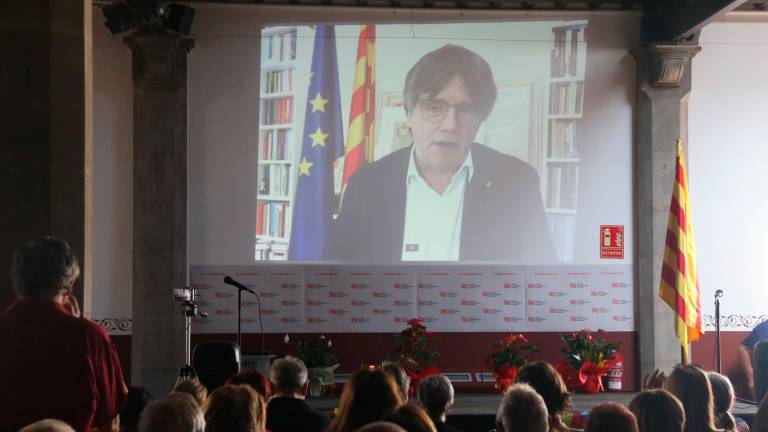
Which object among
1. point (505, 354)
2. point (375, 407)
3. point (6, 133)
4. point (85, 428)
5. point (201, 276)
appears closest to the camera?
point (85, 428)

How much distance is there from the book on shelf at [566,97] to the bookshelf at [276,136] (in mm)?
2679

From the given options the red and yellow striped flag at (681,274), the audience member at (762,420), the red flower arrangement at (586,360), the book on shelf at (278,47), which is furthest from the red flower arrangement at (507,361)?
the audience member at (762,420)

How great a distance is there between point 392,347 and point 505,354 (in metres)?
1.57

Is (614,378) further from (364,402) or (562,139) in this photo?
(364,402)

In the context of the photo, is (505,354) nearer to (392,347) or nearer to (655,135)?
(392,347)

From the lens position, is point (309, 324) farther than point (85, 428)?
Yes

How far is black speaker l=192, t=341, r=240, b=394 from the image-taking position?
20.4 feet

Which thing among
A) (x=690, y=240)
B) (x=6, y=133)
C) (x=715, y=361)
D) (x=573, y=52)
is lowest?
(x=715, y=361)

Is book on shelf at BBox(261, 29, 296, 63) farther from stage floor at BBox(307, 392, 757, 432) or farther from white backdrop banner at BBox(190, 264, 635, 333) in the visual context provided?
stage floor at BBox(307, 392, 757, 432)

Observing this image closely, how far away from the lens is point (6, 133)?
4.54 metres

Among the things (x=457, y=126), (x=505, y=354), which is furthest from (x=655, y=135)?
(x=505, y=354)

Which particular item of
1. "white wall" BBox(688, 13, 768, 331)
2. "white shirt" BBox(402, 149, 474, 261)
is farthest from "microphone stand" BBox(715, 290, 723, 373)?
"white shirt" BBox(402, 149, 474, 261)

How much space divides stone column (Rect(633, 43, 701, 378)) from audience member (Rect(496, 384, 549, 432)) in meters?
6.53

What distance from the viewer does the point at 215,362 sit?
6.28 metres
